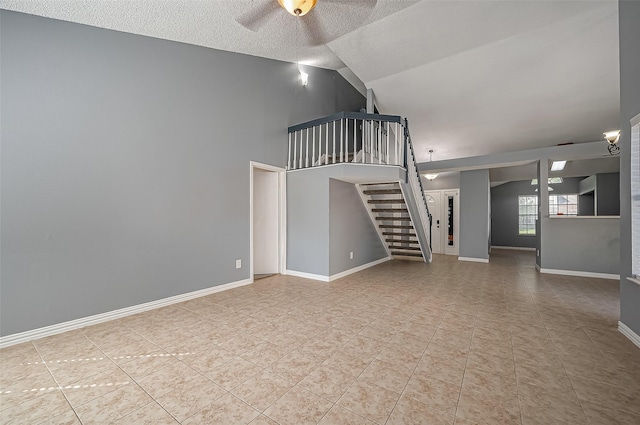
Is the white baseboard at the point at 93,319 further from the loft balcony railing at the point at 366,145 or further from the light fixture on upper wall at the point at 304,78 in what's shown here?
the light fixture on upper wall at the point at 304,78

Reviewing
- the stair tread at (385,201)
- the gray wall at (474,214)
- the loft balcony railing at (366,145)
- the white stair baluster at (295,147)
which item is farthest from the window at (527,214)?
the white stair baluster at (295,147)

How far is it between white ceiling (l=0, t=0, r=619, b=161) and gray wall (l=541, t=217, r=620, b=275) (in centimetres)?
211

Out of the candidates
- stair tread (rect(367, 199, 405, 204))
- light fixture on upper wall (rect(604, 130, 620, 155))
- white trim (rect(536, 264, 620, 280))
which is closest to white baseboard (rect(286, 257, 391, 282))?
stair tread (rect(367, 199, 405, 204))

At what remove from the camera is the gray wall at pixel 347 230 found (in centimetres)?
457

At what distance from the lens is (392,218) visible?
5578 mm

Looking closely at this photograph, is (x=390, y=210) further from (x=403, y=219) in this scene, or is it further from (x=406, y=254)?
(x=406, y=254)

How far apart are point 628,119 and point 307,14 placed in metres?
3.48

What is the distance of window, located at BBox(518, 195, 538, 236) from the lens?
934 centimetres

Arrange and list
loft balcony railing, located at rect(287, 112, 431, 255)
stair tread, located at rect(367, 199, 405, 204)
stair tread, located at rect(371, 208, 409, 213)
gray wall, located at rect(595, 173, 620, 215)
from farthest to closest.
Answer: gray wall, located at rect(595, 173, 620, 215) < stair tread, located at rect(371, 208, 409, 213) < stair tread, located at rect(367, 199, 405, 204) < loft balcony railing, located at rect(287, 112, 431, 255)

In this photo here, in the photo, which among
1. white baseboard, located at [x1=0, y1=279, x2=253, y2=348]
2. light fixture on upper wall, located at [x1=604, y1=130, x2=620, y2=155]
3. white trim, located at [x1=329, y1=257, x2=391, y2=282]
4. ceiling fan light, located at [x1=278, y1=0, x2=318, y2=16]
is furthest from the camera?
white trim, located at [x1=329, y1=257, x2=391, y2=282]

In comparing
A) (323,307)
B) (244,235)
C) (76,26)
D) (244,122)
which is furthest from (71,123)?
(323,307)

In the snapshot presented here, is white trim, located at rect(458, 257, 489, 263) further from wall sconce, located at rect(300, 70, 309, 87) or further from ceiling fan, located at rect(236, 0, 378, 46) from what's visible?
ceiling fan, located at rect(236, 0, 378, 46)

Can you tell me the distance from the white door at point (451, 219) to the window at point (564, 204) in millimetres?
4157

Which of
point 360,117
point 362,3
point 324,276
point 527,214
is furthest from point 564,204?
point 362,3
